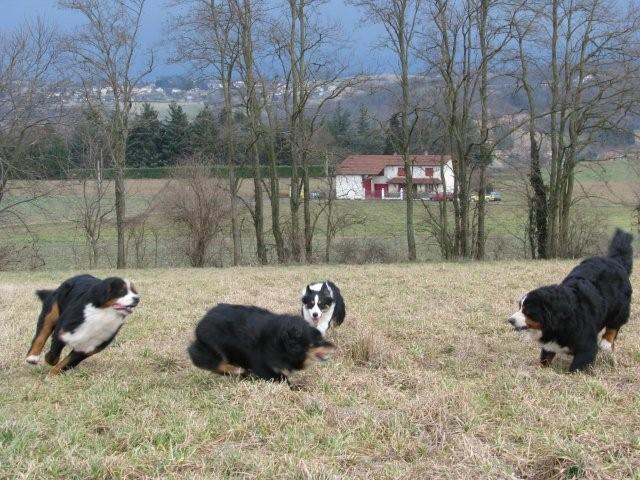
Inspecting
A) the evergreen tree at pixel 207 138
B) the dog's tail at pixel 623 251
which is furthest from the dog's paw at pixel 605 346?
the evergreen tree at pixel 207 138

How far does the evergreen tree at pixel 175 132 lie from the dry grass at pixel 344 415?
27986 mm

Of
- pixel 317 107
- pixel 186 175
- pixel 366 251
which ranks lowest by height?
pixel 366 251

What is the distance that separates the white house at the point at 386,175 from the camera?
29391mm

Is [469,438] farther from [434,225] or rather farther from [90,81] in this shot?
[90,81]

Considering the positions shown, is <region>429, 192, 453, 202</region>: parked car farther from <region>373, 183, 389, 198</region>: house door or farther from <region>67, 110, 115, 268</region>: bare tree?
<region>67, 110, 115, 268</region>: bare tree

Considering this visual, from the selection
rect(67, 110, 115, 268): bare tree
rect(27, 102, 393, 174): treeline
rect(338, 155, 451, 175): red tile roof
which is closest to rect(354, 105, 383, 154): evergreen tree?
rect(27, 102, 393, 174): treeline

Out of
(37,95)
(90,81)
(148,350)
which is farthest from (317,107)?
(148,350)

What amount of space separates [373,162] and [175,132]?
11575 mm

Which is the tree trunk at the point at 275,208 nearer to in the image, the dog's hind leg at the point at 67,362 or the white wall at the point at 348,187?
the white wall at the point at 348,187

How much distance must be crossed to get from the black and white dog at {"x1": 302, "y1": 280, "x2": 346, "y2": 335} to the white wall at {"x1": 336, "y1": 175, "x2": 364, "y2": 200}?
2200 cm

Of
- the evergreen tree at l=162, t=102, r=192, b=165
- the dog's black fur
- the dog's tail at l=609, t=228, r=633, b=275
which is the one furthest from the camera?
the evergreen tree at l=162, t=102, r=192, b=165

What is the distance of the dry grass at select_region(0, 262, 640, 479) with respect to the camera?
3.50 metres

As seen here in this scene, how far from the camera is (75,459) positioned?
3.54 meters

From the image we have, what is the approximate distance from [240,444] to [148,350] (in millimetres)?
3169
